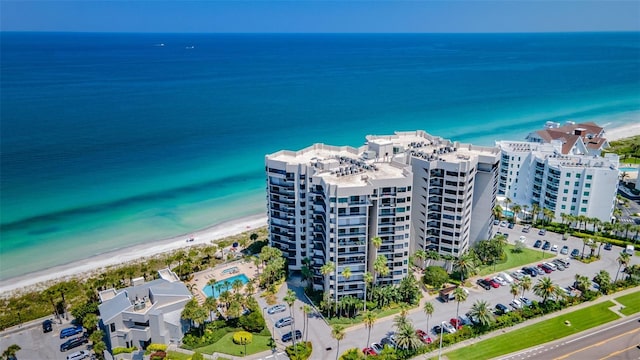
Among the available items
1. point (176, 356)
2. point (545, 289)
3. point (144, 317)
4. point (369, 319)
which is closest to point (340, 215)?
point (369, 319)

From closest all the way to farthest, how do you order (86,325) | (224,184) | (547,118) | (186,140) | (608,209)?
(86,325) < (608,209) < (224,184) < (186,140) < (547,118)

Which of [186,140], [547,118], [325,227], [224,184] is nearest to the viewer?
[325,227]

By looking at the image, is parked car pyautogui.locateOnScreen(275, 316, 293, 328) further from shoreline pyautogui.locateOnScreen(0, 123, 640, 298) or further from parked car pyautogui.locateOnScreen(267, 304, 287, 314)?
shoreline pyautogui.locateOnScreen(0, 123, 640, 298)

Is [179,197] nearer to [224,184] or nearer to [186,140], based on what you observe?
[224,184]

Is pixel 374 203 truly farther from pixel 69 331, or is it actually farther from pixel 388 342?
pixel 69 331

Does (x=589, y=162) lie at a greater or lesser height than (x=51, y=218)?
→ greater

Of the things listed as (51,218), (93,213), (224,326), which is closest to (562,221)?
(224,326)

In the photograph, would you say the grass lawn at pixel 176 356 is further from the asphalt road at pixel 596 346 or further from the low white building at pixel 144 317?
the asphalt road at pixel 596 346
